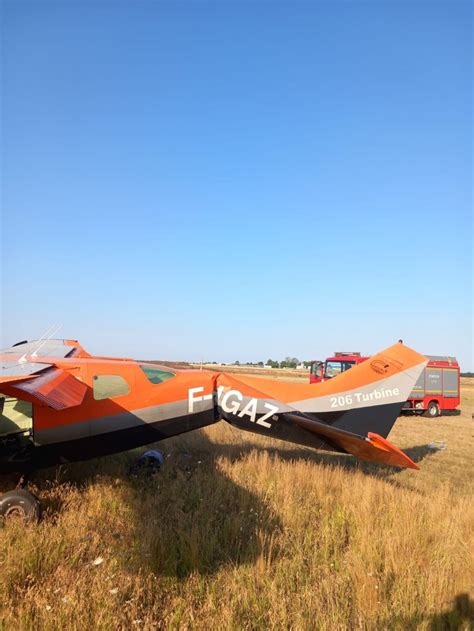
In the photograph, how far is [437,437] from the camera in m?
14.5

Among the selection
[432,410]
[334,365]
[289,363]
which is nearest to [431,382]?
[432,410]

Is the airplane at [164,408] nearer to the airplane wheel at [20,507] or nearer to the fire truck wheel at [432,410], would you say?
the airplane wheel at [20,507]

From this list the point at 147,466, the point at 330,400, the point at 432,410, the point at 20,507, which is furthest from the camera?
the point at 432,410

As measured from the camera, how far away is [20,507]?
4.99m

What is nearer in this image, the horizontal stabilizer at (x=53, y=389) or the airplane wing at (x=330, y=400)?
the horizontal stabilizer at (x=53, y=389)

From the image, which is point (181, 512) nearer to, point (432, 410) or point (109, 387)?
point (109, 387)

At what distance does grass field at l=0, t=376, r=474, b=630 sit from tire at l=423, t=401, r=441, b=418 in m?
15.2

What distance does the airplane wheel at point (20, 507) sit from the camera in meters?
4.97

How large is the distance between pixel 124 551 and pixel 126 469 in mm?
3588

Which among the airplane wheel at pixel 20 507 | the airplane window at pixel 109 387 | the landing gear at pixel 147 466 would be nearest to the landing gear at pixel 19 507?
the airplane wheel at pixel 20 507

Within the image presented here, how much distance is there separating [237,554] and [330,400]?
4330 millimetres

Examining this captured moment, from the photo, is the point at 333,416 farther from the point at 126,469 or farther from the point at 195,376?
the point at 126,469

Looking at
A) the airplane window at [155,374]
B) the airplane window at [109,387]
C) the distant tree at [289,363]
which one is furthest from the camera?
the distant tree at [289,363]

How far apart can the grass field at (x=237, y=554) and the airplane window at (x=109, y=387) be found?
4.90ft
